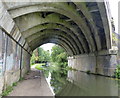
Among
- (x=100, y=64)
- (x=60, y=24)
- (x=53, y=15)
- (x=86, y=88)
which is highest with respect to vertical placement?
(x=53, y=15)

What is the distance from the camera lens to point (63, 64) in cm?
4344

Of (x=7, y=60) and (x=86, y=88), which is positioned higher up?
(x=7, y=60)

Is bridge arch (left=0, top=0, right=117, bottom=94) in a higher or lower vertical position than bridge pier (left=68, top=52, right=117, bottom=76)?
higher

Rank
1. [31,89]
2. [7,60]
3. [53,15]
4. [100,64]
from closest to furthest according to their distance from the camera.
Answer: [7,60]
[31,89]
[53,15]
[100,64]

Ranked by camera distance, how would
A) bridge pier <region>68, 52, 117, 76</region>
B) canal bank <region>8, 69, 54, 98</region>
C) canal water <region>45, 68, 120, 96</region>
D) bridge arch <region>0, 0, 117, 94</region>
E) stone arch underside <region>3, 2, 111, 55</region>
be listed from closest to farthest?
1. canal bank <region>8, 69, 54, 98</region>
2. bridge arch <region>0, 0, 117, 94</region>
3. canal water <region>45, 68, 120, 96</region>
4. stone arch underside <region>3, 2, 111, 55</region>
5. bridge pier <region>68, 52, 117, 76</region>

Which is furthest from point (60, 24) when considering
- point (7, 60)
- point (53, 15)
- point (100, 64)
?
point (7, 60)

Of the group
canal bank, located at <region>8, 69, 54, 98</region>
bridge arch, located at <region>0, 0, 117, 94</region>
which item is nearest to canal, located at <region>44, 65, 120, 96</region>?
canal bank, located at <region>8, 69, 54, 98</region>

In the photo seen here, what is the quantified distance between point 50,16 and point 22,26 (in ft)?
12.2

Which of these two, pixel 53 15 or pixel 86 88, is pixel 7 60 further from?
pixel 53 15

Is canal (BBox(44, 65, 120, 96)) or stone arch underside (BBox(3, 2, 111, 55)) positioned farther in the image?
stone arch underside (BBox(3, 2, 111, 55))

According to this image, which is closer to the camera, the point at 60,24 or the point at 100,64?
the point at 60,24

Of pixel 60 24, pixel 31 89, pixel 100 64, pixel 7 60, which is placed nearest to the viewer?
pixel 7 60

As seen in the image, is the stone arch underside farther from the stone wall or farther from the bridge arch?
the stone wall

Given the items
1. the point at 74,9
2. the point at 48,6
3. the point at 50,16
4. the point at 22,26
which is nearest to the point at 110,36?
the point at 74,9
